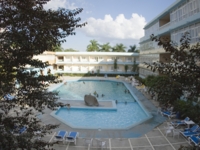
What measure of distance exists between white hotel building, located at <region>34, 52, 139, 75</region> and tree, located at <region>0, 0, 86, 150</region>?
41550mm

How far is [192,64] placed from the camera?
4824 millimetres

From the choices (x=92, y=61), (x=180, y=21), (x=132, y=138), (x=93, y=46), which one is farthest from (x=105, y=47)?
(x=132, y=138)

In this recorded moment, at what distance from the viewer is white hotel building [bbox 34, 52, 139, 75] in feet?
155

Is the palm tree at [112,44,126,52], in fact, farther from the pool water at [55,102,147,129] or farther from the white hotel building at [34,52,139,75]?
the pool water at [55,102,147,129]

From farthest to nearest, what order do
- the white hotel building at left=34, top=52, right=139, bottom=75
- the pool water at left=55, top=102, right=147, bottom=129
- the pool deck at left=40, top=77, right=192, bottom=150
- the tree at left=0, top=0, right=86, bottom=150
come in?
1. the white hotel building at left=34, top=52, right=139, bottom=75
2. the pool water at left=55, top=102, right=147, bottom=129
3. the pool deck at left=40, top=77, right=192, bottom=150
4. the tree at left=0, top=0, right=86, bottom=150

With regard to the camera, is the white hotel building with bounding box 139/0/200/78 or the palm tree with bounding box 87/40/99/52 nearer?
the white hotel building with bounding box 139/0/200/78

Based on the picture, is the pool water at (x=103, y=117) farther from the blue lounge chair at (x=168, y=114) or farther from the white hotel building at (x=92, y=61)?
the white hotel building at (x=92, y=61)

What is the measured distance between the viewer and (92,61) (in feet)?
159

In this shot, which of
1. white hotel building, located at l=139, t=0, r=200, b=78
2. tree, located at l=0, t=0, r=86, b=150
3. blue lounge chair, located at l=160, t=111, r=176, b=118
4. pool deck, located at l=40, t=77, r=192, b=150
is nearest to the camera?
tree, located at l=0, t=0, r=86, b=150

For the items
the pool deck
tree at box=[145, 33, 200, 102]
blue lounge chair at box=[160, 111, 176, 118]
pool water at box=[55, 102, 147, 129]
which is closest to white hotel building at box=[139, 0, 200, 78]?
blue lounge chair at box=[160, 111, 176, 118]

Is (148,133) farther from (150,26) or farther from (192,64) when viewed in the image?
(150,26)

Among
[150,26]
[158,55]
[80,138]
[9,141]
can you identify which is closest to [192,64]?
[9,141]

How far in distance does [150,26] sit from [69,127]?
26045mm

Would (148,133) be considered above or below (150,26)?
below
